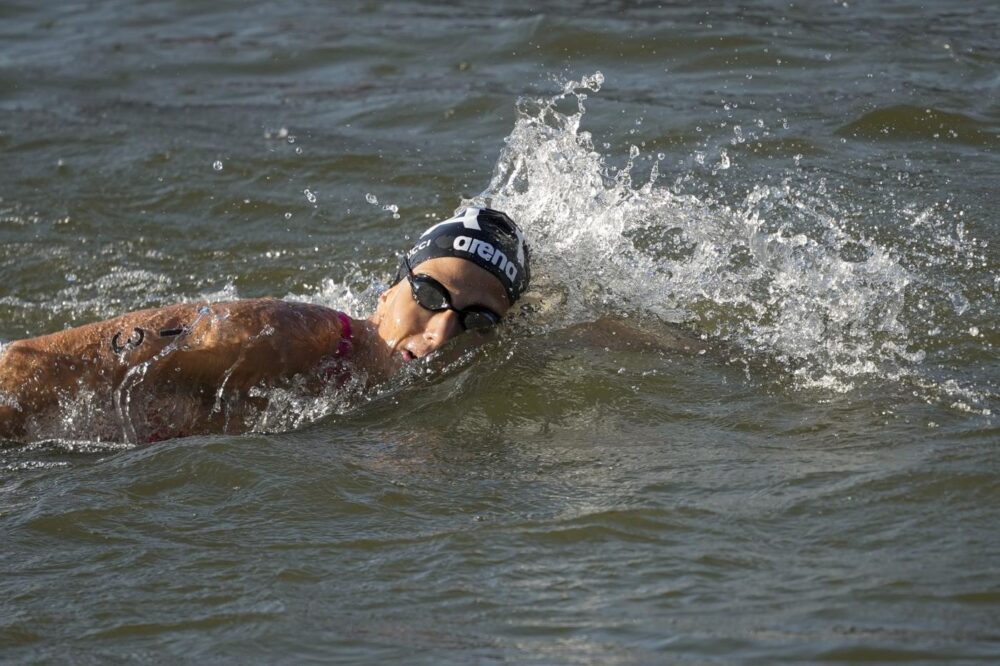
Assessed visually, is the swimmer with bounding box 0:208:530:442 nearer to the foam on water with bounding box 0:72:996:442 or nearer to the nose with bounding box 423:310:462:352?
the foam on water with bounding box 0:72:996:442

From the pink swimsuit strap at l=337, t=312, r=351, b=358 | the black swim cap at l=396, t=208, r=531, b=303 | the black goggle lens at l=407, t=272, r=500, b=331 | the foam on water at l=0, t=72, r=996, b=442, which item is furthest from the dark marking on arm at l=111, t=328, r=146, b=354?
the black swim cap at l=396, t=208, r=531, b=303

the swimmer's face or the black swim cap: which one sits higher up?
the black swim cap

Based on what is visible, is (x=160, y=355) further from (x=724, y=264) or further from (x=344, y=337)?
(x=724, y=264)

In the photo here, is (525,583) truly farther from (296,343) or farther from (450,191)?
(450,191)

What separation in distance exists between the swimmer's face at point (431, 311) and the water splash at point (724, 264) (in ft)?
1.93

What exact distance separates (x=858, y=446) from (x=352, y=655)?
83.1 inches

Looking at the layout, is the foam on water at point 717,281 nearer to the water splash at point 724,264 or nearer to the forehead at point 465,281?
the water splash at point 724,264

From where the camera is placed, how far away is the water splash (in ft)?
20.2

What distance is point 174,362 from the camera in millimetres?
5422

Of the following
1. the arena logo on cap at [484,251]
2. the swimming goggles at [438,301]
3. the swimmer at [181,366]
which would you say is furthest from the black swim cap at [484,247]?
the swimmer at [181,366]

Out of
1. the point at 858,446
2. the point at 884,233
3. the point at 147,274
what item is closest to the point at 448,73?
the point at 147,274

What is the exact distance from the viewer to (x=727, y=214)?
7648mm

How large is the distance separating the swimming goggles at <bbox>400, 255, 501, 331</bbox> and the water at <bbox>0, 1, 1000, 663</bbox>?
0.59 feet

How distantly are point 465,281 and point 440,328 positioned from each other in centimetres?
25
